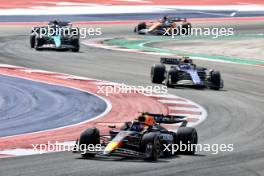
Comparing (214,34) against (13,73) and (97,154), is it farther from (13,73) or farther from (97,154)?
(97,154)

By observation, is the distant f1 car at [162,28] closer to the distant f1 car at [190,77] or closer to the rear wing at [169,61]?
the distant f1 car at [190,77]

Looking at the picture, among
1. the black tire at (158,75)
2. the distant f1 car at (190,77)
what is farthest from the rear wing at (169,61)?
the black tire at (158,75)

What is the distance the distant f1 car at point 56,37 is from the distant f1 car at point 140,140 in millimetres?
23952

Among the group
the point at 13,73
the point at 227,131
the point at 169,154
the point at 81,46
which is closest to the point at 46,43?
the point at 81,46

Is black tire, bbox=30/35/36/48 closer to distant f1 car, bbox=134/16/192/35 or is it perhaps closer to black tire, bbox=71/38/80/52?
black tire, bbox=71/38/80/52

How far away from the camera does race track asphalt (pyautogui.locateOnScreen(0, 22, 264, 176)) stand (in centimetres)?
1692

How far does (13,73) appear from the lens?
35094mm

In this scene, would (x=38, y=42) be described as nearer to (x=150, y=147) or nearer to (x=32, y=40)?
(x=32, y=40)

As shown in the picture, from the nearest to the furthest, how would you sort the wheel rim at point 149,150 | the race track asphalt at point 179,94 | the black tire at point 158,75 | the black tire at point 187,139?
the race track asphalt at point 179,94
the wheel rim at point 149,150
the black tire at point 187,139
the black tire at point 158,75

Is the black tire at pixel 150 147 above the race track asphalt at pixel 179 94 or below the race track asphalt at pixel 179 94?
above

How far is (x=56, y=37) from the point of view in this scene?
43.2 m

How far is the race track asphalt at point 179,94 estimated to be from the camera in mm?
16922

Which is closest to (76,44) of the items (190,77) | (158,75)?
(158,75)

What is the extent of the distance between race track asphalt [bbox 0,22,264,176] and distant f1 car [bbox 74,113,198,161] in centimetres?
20
